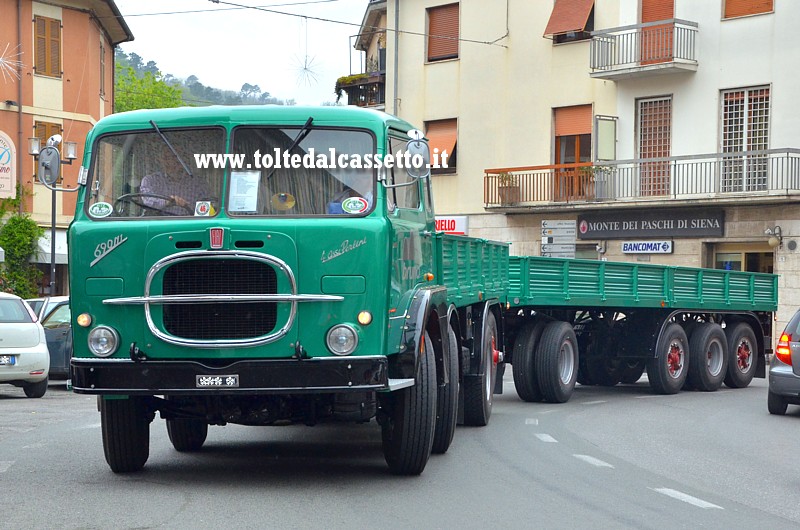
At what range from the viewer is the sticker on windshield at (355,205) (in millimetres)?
9203

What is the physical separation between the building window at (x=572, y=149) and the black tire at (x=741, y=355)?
14364 mm

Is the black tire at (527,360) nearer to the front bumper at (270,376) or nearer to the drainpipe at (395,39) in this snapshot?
the front bumper at (270,376)

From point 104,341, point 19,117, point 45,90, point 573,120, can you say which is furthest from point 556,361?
point 45,90

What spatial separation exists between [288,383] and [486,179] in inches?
1203

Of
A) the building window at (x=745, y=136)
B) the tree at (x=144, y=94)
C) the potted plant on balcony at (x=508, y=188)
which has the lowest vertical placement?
the potted plant on balcony at (x=508, y=188)

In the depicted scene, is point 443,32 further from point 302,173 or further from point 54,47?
point 302,173

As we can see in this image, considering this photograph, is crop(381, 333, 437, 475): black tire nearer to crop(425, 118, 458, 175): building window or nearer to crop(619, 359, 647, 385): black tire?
crop(619, 359, 647, 385): black tire

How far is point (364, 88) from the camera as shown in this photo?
52.0m

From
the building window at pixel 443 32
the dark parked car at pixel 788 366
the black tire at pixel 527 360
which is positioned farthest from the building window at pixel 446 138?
the dark parked car at pixel 788 366

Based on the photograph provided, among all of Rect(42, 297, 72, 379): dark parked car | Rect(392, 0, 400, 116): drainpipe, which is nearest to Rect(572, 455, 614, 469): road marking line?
Rect(42, 297, 72, 379): dark parked car

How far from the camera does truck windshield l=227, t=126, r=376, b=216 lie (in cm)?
921

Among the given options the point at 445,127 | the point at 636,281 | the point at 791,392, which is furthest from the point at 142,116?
the point at 445,127

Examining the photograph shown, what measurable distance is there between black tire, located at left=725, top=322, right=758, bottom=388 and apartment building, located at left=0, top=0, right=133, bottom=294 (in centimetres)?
2311

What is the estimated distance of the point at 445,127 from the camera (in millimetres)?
Result: 41469
